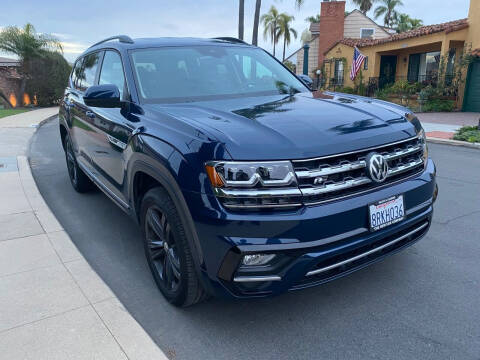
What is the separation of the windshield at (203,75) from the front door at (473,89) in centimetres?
1595

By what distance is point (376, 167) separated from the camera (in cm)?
238

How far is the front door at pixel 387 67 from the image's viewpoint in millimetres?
24344

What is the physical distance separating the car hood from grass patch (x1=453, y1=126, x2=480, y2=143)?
7.64 meters

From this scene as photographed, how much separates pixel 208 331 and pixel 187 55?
2348 mm

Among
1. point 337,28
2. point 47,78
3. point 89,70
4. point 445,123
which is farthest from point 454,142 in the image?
point 337,28

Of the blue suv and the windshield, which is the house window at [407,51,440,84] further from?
the blue suv

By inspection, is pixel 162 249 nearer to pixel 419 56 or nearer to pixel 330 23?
pixel 419 56

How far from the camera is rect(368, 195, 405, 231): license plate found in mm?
2355

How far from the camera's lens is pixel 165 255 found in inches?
110

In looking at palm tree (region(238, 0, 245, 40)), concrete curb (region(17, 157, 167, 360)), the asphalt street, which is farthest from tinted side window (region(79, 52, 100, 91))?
palm tree (region(238, 0, 245, 40))

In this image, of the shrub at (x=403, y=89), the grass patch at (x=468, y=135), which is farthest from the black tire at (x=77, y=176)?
the shrub at (x=403, y=89)

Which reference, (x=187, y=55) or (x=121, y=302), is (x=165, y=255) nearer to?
(x=121, y=302)

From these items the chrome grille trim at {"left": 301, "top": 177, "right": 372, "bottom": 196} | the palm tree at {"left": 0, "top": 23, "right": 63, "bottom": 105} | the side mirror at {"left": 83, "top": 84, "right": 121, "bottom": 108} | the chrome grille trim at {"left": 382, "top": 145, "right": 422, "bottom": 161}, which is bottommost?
the chrome grille trim at {"left": 301, "top": 177, "right": 372, "bottom": 196}

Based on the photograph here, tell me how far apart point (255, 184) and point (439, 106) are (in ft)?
58.2
